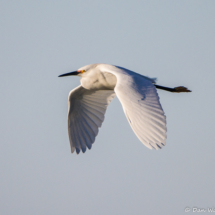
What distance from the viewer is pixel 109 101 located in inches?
486

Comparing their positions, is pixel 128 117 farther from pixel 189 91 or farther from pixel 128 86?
pixel 189 91

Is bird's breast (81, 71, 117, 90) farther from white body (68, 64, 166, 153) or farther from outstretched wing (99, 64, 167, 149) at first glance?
outstretched wing (99, 64, 167, 149)

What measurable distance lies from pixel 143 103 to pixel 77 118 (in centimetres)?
430

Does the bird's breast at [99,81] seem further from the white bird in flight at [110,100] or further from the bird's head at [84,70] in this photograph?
the bird's head at [84,70]

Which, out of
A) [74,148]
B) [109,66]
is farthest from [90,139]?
[109,66]

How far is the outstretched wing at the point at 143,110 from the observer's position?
24.9 feet

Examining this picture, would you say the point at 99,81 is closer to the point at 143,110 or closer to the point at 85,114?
the point at 85,114

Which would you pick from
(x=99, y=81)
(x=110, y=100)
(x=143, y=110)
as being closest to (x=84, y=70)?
(x=99, y=81)

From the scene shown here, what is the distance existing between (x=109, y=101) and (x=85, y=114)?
30.9 inches

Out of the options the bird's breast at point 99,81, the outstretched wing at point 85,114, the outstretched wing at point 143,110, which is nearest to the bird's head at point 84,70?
the bird's breast at point 99,81

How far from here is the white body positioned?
7.72 m

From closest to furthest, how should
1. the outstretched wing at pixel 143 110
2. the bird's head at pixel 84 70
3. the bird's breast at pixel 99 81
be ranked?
1. the outstretched wing at pixel 143 110
2. the bird's breast at pixel 99 81
3. the bird's head at pixel 84 70

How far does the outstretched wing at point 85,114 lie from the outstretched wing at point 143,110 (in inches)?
119

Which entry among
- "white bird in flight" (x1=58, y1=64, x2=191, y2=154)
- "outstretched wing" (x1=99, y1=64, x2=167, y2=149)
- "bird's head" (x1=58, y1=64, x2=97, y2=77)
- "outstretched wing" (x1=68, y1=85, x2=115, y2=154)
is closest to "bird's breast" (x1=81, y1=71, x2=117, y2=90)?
"white bird in flight" (x1=58, y1=64, x2=191, y2=154)
